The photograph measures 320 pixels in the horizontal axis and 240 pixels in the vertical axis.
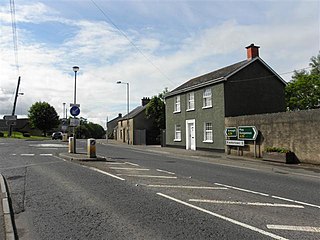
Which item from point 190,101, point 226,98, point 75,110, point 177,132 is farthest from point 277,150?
point 177,132

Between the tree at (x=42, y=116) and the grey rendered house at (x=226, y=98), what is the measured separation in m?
59.5

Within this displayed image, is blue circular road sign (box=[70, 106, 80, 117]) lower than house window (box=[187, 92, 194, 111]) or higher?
lower

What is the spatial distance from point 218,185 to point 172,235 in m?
5.07

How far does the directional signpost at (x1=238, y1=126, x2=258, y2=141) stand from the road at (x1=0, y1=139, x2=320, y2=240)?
8287 mm

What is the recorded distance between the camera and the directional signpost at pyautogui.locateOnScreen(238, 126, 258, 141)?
20.4m

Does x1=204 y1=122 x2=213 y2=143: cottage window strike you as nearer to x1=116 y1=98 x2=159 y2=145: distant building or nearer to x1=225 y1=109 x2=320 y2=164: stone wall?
x1=225 y1=109 x2=320 y2=164: stone wall

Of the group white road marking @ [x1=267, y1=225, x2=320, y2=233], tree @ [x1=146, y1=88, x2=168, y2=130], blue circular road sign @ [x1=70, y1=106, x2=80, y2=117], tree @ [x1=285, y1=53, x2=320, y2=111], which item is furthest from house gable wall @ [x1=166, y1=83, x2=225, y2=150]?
tree @ [x1=285, y1=53, x2=320, y2=111]

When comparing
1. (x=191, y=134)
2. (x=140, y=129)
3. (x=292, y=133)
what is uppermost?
(x=140, y=129)

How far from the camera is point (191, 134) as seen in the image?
28.8 meters

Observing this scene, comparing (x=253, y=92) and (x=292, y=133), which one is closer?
(x=292, y=133)

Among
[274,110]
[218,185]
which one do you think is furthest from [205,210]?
[274,110]

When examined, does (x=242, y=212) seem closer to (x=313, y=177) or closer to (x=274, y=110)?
(x=313, y=177)

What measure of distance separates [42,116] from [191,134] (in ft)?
200

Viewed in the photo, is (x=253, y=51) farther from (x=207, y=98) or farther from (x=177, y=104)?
(x=177, y=104)
